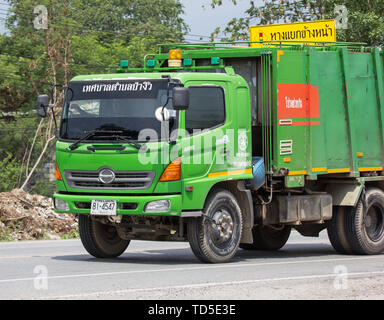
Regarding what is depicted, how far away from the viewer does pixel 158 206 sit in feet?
37.7

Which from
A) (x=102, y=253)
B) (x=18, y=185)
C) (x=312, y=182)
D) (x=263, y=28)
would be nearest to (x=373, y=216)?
(x=312, y=182)

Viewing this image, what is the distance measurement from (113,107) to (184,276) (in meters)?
2.73

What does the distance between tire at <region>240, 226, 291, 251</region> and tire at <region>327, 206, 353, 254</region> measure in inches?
47.0

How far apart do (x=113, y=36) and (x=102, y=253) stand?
5598 cm

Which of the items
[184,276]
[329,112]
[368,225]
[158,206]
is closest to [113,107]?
[158,206]

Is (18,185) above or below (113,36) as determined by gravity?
below

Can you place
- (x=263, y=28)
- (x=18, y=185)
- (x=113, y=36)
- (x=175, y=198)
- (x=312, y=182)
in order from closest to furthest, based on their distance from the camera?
(x=175, y=198)
(x=312, y=182)
(x=263, y=28)
(x=18, y=185)
(x=113, y=36)

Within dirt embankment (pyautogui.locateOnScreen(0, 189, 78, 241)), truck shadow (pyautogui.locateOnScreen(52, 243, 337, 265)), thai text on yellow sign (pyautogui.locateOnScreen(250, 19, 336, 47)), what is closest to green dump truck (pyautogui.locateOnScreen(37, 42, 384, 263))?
truck shadow (pyautogui.locateOnScreen(52, 243, 337, 265))

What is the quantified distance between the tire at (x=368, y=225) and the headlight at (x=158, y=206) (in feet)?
13.7

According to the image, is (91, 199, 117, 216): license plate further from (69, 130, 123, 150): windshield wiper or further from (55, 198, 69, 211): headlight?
(69, 130, 123, 150): windshield wiper

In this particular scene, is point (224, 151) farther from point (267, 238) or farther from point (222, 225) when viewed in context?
point (267, 238)

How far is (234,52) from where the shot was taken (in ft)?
43.8

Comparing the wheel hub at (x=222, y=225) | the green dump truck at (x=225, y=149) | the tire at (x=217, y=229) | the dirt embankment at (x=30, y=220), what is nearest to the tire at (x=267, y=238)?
the green dump truck at (x=225, y=149)

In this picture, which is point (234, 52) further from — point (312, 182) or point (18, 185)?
point (18, 185)
